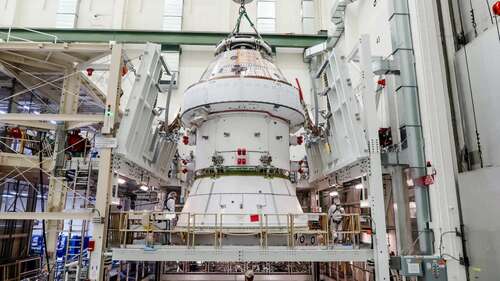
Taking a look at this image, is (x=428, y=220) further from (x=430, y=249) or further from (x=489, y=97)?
(x=489, y=97)

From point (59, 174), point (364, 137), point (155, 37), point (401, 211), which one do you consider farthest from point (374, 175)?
point (155, 37)

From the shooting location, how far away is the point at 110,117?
9031mm

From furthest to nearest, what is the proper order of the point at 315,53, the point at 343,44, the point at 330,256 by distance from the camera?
the point at 315,53 < the point at 343,44 < the point at 330,256

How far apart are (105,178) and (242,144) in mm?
4108

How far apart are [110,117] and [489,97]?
938cm

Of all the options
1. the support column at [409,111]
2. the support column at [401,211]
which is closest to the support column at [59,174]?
the support column at [401,211]

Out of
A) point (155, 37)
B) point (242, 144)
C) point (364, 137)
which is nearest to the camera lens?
point (364, 137)

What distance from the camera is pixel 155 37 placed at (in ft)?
63.6

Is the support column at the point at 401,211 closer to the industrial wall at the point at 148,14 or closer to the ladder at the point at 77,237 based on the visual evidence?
the ladder at the point at 77,237

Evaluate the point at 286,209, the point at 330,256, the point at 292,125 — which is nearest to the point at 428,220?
the point at 330,256

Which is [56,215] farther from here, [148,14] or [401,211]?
[148,14]

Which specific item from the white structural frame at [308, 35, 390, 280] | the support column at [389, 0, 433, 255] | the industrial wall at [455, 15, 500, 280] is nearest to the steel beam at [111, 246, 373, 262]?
the white structural frame at [308, 35, 390, 280]

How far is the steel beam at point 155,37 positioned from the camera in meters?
18.9

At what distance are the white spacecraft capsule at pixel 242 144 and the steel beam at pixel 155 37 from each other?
8.23m
